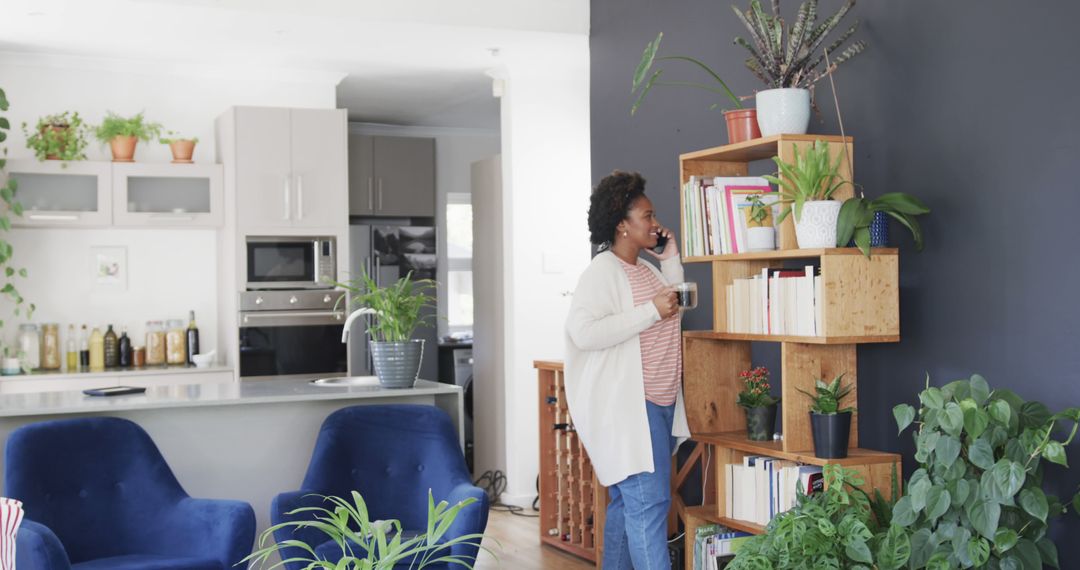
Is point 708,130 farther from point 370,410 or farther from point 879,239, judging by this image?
point 370,410

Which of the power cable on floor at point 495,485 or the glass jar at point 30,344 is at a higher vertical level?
the glass jar at point 30,344

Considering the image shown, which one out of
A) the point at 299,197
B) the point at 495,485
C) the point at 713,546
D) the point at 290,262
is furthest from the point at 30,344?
the point at 713,546

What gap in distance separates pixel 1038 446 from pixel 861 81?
1449mm

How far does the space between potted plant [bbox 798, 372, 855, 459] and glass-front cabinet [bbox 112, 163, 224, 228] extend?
3.96m

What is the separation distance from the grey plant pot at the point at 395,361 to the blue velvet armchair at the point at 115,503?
33.7 inches

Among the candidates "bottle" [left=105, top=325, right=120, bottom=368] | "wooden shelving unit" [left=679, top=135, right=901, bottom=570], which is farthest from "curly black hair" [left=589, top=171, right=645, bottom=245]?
"bottle" [left=105, top=325, right=120, bottom=368]

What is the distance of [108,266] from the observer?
6.31 meters

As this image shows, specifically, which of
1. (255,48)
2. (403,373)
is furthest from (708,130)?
(255,48)

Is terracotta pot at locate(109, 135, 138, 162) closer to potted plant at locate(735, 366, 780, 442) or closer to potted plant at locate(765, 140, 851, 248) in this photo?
potted plant at locate(735, 366, 780, 442)

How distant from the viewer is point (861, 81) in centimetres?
368

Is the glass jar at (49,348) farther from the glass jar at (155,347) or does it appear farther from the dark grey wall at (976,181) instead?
the dark grey wall at (976,181)

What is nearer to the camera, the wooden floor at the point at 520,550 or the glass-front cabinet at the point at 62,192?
the wooden floor at the point at 520,550

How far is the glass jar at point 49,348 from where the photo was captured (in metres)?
6.04

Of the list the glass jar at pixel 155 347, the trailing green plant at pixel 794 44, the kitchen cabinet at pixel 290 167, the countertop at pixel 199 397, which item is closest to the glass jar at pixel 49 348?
the glass jar at pixel 155 347
